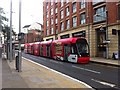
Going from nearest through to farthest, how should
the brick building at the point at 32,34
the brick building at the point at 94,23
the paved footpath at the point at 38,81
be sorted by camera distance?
the paved footpath at the point at 38,81 < the brick building at the point at 94,23 < the brick building at the point at 32,34

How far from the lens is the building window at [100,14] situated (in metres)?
42.2

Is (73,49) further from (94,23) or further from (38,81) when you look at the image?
(38,81)

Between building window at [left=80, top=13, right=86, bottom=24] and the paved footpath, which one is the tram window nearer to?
the paved footpath

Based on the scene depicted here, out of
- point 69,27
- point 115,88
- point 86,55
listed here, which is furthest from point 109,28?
point 115,88

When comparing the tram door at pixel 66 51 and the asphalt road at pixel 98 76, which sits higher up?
the tram door at pixel 66 51

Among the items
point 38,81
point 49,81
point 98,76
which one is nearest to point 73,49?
point 98,76

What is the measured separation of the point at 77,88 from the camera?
12.6m

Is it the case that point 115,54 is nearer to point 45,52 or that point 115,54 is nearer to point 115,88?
point 45,52

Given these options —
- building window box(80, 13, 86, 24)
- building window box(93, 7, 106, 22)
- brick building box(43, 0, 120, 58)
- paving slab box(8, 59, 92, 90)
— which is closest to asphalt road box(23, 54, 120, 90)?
paving slab box(8, 59, 92, 90)

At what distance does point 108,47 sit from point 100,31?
499cm

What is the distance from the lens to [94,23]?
1795 inches

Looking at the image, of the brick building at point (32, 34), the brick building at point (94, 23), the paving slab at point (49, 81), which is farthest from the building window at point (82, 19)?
the brick building at point (32, 34)

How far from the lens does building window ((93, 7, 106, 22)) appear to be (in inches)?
1663

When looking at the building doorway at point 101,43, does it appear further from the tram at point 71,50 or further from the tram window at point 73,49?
the tram window at point 73,49
